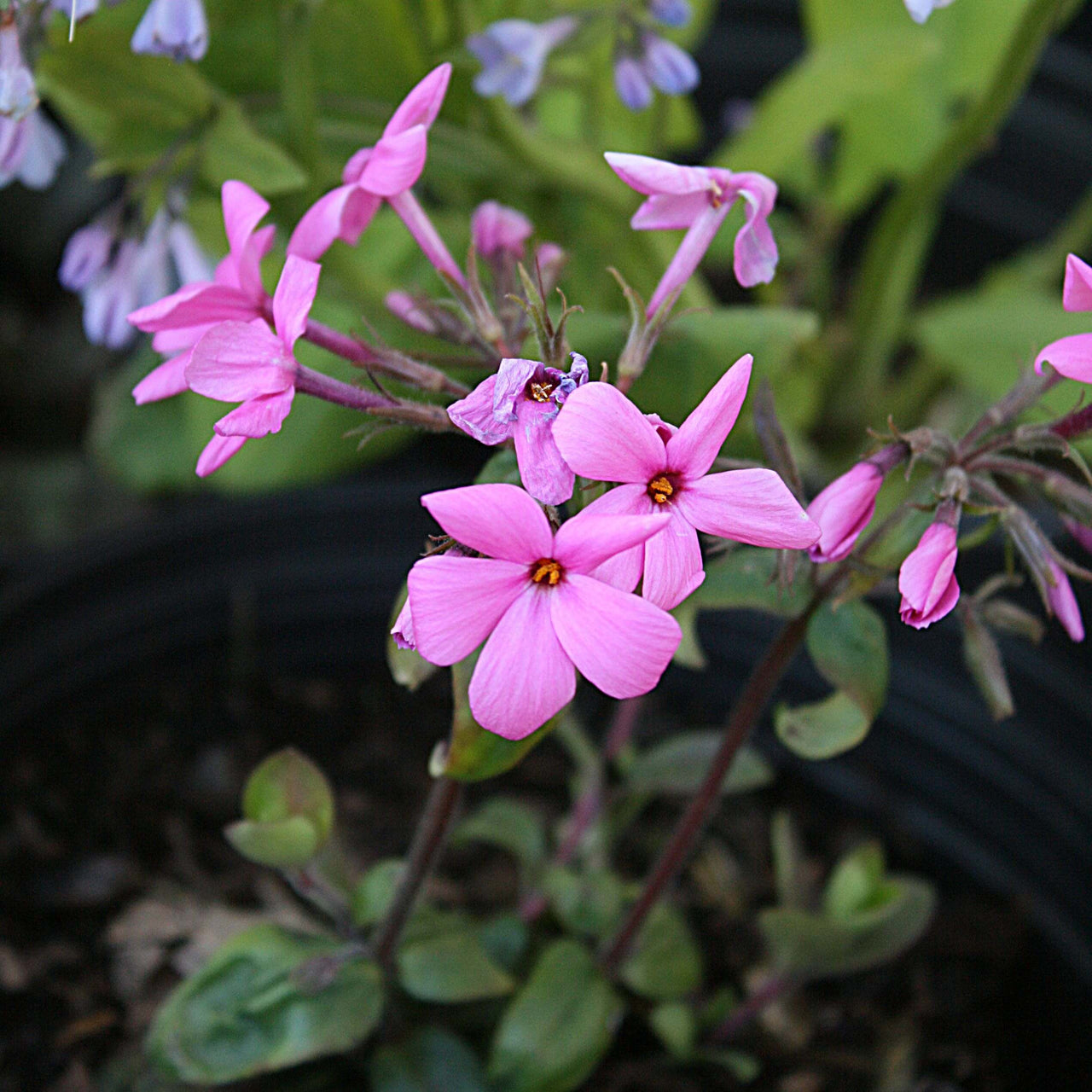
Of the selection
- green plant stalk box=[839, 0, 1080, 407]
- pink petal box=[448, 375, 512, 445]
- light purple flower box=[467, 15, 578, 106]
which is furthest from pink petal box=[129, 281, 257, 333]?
green plant stalk box=[839, 0, 1080, 407]

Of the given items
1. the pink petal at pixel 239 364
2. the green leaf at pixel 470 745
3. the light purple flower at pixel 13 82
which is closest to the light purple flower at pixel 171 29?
the light purple flower at pixel 13 82

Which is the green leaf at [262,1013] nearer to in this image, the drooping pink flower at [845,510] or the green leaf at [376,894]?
the green leaf at [376,894]

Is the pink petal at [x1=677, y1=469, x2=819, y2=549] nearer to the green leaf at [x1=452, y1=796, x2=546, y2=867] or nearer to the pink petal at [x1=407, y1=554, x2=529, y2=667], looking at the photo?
the pink petal at [x1=407, y1=554, x2=529, y2=667]

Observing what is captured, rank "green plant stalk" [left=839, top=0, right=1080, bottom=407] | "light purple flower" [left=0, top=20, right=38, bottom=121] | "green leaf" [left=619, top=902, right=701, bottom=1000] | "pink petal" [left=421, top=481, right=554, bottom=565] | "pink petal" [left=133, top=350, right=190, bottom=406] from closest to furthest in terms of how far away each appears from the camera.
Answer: "pink petal" [left=421, top=481, right=554, bottom=565] < "pink petal" [left=133, top=350, right=190, bottom=406] < "light purple flower" [left=0, top=20, right=38, bottom=121] < "green leaf" [left=619, top=902, right=701, bottom=1000] < "green plant stalk" [left=839, top=0, right=1080, bottom=407]

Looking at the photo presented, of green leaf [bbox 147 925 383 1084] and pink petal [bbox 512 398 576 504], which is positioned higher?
pink petal [bbox 512 398 576 504]

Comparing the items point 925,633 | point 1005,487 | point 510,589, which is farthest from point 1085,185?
point 510,589

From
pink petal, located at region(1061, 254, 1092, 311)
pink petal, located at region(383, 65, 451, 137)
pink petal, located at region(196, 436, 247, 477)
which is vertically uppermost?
pink petal, located at region(383, 65, 451, 137)

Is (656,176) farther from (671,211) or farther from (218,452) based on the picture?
(218,452)
